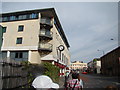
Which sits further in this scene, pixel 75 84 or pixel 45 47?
pixel 45 47

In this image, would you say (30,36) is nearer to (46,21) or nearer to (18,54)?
(18,54)

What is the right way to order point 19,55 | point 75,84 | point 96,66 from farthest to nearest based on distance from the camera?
point 96,66
point 19,55
point 75,84

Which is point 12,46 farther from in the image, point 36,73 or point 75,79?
point 75,79

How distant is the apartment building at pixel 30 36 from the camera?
26016 millimetres

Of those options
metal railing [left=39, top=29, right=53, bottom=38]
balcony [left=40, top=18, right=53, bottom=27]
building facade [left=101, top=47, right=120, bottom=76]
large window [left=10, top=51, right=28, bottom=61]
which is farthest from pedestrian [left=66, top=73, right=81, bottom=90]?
building facade [left=101, top=47, right=120, bottom=76]

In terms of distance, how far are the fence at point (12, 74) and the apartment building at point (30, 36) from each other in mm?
17694

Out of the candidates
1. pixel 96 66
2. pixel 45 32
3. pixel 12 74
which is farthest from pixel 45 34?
pixel 96 66

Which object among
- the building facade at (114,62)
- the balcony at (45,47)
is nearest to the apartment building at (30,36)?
the balcony at (45,47)

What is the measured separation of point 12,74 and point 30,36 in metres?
21.0

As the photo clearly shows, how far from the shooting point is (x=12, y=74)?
6.41 meters

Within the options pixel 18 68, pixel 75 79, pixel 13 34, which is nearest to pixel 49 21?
pixel 13 34

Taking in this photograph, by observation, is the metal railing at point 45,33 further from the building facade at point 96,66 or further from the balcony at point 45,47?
the building facade at point 96,66

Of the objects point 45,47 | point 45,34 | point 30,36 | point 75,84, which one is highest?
point 45,34

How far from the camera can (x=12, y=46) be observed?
27094mm
